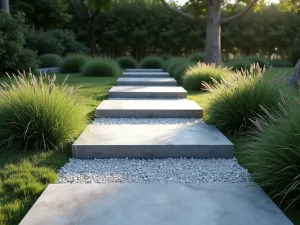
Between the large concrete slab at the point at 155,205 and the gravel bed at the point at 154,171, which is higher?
the large concrete slab at the point at 155,205

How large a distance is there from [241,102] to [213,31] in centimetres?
772

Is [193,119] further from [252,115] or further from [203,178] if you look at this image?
[203,178]

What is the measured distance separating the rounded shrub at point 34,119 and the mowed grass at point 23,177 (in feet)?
0.46

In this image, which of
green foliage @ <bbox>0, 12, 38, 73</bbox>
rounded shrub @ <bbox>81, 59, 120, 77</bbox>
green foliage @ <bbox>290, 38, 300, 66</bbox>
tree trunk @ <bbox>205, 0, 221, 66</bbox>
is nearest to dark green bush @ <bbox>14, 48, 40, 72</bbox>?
green foliage @ <bbox>0, 12, 38, 73</bbox>

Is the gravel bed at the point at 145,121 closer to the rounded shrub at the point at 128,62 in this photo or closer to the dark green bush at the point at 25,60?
the dark green bush at the point at 25,60

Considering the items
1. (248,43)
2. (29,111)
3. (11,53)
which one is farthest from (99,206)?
(248,43)

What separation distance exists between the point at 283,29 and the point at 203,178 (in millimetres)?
23958

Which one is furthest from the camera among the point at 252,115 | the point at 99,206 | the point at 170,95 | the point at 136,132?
the point at 170,95

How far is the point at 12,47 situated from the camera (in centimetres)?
1006

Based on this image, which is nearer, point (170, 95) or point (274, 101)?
point (274, 101)

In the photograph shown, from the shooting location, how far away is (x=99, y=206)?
203 cm

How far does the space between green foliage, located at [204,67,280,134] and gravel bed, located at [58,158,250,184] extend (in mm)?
1023

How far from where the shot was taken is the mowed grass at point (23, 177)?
2.08 m

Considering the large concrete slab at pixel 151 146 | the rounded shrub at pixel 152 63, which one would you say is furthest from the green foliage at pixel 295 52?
the large concrete slab at pixel 151 146
